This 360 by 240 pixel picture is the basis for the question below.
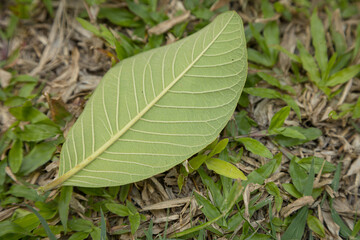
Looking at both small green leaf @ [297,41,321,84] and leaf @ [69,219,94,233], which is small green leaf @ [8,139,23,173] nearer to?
leaf @ [69,219,94,233]

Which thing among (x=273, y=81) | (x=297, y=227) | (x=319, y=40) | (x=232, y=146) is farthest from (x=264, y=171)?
(x=319, y=40)

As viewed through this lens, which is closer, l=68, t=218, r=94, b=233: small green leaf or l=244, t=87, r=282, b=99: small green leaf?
l=68, t=218, r=94, b=233: small green leaf

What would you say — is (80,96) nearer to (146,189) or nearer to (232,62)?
(146,189)

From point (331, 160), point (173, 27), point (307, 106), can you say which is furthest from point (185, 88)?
point (331, 160)

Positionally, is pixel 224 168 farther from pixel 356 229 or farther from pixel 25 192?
pixel 25 192

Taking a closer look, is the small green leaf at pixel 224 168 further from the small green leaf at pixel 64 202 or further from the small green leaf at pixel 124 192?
the small green leaf at pixel 64 202

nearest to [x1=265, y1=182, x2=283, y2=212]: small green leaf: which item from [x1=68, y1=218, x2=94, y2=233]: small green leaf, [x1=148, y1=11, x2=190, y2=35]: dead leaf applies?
[x1=68, y1=218, x2=94, y2=233]: small green leaf
